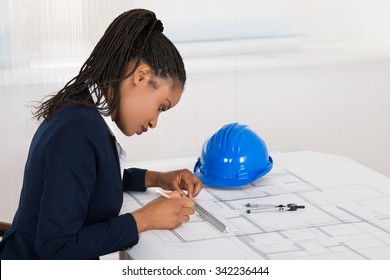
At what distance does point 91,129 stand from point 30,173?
173mm

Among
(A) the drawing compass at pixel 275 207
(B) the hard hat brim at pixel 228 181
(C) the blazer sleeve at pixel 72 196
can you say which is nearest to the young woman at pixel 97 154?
(C) the blazer sleeve at pixel 72 196

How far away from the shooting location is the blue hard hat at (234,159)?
86.9 inches

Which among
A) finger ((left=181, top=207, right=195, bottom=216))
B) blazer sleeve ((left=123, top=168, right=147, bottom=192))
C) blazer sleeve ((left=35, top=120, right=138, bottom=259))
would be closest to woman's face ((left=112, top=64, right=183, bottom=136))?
blazer sleeve ((left=35, top=120, right=138, bottom=259))

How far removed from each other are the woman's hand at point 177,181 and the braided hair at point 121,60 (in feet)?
1.22

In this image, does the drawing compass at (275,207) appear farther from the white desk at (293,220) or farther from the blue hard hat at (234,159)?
the blue hard hat at (234,159)

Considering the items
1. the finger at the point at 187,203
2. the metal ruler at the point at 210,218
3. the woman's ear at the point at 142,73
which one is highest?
the woman's ear at the point at 142,73

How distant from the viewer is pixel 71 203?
66.1 inches

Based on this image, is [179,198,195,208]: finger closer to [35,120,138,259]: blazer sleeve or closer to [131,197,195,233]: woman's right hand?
[131,197,195,233]: woman's right hand

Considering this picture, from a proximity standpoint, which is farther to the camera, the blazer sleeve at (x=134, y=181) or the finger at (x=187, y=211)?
the blazer sleeve at (x=134, y=181)

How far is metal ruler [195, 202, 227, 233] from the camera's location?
1886 mm

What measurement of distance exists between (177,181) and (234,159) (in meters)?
0.18
